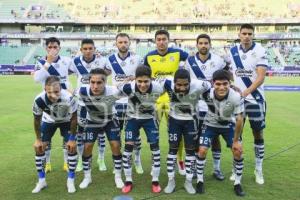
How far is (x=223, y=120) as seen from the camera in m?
6.20

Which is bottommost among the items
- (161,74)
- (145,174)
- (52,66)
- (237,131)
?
(145,174)

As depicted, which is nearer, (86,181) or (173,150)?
(173,150)

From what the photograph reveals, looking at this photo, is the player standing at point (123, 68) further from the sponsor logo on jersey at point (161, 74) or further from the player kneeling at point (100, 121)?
the player kneeling at point (100, 121)

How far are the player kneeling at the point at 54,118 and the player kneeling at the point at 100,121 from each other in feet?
0.70

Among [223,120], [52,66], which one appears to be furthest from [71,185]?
[223,120]

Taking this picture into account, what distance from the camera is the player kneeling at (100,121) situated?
631 cm

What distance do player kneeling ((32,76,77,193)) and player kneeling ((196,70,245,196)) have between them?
2.03 m

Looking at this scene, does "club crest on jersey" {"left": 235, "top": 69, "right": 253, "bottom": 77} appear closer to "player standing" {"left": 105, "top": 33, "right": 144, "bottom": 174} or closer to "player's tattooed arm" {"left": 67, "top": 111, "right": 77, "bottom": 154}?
"player standing" {"left": 105, "top": 33, "right": 144, "bottom": 174}

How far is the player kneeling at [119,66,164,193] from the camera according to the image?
20.3 ft

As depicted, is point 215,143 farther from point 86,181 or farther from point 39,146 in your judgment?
point 39,146

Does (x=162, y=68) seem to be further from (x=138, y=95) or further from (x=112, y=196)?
(x=112, y=196)

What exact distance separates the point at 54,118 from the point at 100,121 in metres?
0.78

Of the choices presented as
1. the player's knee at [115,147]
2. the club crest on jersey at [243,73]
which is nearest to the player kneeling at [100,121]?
the player's knee at [115,147]

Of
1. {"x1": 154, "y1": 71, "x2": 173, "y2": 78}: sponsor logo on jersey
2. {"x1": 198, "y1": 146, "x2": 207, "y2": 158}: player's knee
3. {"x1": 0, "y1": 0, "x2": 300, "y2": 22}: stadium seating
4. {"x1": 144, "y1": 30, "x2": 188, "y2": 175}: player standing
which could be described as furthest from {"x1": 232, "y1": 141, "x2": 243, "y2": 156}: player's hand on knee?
{"x1": 0, "y1": 0, "x2": 300, "y2": 22}: stadium seating
